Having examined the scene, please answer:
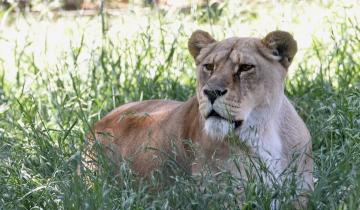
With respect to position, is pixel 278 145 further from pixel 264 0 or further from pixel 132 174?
pixel 264 0

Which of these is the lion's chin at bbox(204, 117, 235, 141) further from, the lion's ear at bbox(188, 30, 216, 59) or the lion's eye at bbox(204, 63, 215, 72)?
the lion's ear at bbox(188, 30, 216, 59)

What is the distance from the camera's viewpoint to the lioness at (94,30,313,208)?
4637 millimetres

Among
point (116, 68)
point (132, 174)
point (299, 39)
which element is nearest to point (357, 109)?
point (132, 174)

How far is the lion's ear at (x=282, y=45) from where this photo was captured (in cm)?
483

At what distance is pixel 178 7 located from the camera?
779 centimetres

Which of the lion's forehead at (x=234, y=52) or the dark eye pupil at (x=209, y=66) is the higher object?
the lion's forehead at (x=234, y=52)

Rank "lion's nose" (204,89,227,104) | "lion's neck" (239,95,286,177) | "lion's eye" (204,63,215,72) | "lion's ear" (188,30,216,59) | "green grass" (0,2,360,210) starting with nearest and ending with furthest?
"green grass" (0,2,360,210) → "lion's nose" (204,89,227,104) → "lion's neck" (239,95,286,177) → "lion's eye" (204,63,215,72) → "lion's ear" (188,30,216,59)

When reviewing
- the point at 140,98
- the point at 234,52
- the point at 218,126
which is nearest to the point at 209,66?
the point at 234,52

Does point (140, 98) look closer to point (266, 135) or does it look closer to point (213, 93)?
point (266, 135)

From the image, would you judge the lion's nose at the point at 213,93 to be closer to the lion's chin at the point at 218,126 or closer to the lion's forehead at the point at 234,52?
the lion's chin at the point at 218,126

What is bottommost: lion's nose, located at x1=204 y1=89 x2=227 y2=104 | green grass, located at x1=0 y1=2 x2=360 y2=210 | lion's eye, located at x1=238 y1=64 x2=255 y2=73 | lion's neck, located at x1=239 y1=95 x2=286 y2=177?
green grass, located at x1=0 y1=2 x2=360 y2=210

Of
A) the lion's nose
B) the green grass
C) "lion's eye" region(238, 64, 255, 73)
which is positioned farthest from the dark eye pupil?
the green grass

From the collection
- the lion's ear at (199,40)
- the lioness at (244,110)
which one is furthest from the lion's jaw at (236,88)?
the lion's ear at (199,40)

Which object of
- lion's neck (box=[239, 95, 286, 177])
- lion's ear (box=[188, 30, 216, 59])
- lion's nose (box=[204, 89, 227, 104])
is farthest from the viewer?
lion's ear (box=[188, 30, 216, 59])
